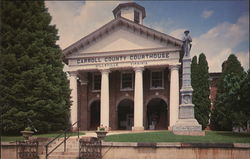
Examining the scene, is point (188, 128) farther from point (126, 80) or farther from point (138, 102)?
point (126, 80)

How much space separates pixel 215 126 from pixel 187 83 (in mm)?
12829

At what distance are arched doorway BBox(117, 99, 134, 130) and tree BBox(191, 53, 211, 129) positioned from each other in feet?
20.4

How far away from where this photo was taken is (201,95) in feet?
84.5

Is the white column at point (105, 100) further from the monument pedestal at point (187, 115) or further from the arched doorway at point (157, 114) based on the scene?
the monument pedestal at point (187, 115)

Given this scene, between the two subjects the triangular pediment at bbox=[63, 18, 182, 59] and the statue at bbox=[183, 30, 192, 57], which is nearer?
the statue at bbox=[183, 30, 192, 57]

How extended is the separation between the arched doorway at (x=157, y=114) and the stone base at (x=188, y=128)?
8.88m

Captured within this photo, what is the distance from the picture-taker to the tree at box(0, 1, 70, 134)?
25.4 feet

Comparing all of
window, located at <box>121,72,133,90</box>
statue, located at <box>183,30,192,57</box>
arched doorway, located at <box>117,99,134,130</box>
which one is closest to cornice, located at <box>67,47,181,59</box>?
window, located at <box>121,72,133,90</box>

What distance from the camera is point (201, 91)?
84.9 ft

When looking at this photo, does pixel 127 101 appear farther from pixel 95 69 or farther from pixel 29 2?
pixel 29 2

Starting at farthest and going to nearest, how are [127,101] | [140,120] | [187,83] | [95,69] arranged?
1. [127,101]
2. [95,69]
3. [140,120]
4. [187,83]

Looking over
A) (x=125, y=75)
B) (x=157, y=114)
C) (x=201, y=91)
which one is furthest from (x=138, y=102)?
(x=201, y=91)

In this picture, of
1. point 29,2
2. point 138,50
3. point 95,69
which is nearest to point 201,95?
point 138,50

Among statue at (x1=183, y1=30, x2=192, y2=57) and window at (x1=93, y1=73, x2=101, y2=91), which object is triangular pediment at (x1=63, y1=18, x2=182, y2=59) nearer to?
window at (x1=93, y1=73, x2=101, y2=91)
